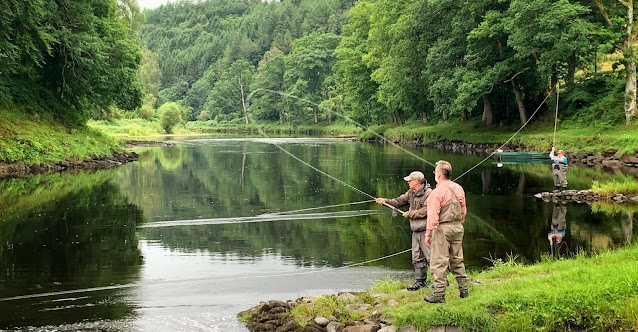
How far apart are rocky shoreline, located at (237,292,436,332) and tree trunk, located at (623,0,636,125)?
30002 mm

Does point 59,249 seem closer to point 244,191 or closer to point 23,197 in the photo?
point 23,197

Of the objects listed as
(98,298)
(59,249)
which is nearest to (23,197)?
(59,249)

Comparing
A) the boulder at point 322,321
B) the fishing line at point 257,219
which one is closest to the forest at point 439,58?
the fishing line at point 257,219

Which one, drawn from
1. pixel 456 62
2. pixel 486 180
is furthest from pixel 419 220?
pixel 456 62

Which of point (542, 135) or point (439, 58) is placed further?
point (439, 58)

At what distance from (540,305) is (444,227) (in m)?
1.52

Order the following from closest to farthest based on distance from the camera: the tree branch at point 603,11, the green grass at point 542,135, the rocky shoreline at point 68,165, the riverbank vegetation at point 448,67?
1. the rocky shoreline at point 68,165
2. the green grass at point 542,135
3. the riverbank vegetation at point 448,67
4. the tree branch at point 603,11

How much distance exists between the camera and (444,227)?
8.32 m

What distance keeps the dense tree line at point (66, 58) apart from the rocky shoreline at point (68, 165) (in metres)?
3.36

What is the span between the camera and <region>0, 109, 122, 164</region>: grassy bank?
32.2 metres

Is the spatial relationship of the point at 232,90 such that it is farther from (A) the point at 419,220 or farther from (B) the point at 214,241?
(A) the point at 419,220

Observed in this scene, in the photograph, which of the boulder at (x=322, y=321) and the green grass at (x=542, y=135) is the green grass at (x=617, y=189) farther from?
the boulder at (x=322, y=321)

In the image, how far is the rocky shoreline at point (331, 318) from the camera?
8.27 m

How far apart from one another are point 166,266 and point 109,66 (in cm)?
2848
